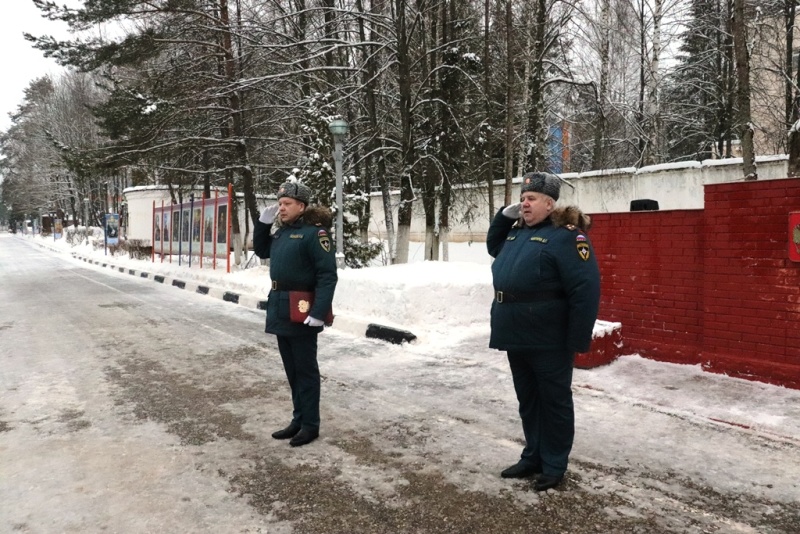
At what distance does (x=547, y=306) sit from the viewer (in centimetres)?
315

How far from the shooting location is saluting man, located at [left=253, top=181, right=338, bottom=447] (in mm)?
4000

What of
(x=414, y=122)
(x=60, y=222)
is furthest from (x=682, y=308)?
(x=60, y=222)

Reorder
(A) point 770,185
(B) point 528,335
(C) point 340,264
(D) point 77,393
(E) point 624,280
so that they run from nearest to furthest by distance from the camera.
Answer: (B) point 528,335, (A) point 770,185, (D) point 77,393, (E) point 624,280, (C) point 340,264

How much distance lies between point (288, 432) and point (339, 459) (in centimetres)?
58

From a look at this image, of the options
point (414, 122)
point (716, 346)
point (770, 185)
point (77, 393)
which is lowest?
point (77, 393)

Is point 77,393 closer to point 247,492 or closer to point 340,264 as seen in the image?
point 247,492

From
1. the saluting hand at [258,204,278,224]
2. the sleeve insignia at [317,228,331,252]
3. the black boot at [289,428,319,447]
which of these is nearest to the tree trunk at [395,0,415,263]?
the saluting hand at [258,204,278,224]

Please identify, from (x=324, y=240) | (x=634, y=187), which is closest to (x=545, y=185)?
(x=324, y=240)

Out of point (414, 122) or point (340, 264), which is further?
point (414, 122)

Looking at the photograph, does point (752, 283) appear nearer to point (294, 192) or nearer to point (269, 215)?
point (294, 192)

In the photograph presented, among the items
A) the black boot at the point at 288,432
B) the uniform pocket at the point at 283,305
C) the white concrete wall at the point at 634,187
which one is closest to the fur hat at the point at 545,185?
the uniform pocket at the point at 283,305

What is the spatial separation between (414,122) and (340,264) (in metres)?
4.85

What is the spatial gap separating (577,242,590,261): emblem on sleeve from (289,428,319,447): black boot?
2.23 meters

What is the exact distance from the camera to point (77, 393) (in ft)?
17.7
